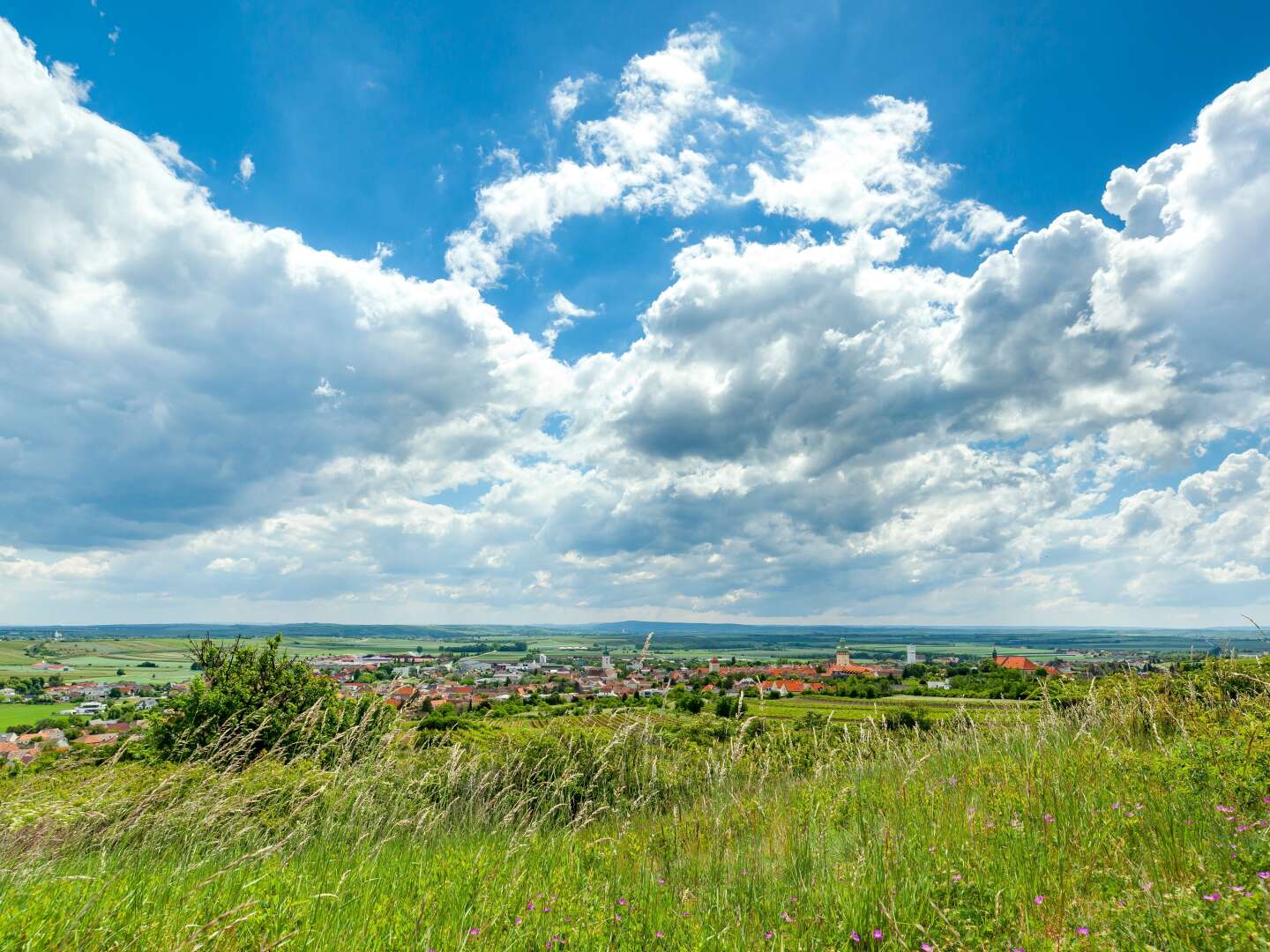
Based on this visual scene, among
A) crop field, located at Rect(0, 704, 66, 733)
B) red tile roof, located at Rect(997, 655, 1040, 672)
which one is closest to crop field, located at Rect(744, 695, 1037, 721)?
red tile roof, located at Rect(997, 655, 1040, 672)

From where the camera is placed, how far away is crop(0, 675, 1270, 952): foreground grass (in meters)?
3.10

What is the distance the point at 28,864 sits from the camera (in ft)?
13.8

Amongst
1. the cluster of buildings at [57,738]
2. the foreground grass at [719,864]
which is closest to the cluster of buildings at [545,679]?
the foreground grass at [719,864]

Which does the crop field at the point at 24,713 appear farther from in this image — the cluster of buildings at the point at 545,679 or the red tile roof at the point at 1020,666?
the red tile roof at the point at 1020,666

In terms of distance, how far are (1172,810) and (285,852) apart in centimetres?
643

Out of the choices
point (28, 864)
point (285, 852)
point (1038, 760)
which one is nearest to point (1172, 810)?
point (1038, 760)

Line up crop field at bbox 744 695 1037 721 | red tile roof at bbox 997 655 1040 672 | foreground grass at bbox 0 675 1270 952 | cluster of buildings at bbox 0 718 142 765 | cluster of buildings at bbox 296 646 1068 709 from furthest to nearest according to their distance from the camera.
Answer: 1. red tile roof at bbox 997 655 1040 672
2. cluster of buildings at bbox 0 718 142 765
3. crop field at bbox 744 695 1037 721
4. cluster of buildings at bbox 296 646 1068 709
5. foreground grass at bbox 0 675 1270 952

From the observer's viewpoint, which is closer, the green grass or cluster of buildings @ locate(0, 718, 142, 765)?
cluster of buildings @ locate(0, 718, 142, 765)

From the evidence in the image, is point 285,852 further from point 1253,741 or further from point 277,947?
point 1253,741

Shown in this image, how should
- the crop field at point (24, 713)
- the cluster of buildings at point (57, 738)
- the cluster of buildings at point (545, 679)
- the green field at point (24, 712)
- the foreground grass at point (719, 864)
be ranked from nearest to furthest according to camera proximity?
1. the foreground grass at point (719, 864)
2. the cluster of buildings at point (545, 679)
3. the cluster of buildings at point (57, 738)
4. the crop field at point (24, 713)
5. the green field at point (24, 712)

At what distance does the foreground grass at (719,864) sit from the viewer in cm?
310

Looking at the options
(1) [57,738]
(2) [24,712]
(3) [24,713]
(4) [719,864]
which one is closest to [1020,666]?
(4) [719,864]

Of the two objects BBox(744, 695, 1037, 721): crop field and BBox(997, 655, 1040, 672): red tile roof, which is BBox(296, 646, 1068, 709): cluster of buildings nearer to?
BBox(997, 655, 1040, 672): red tile roof

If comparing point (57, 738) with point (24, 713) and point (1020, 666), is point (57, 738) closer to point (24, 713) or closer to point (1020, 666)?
point (24, 713)
